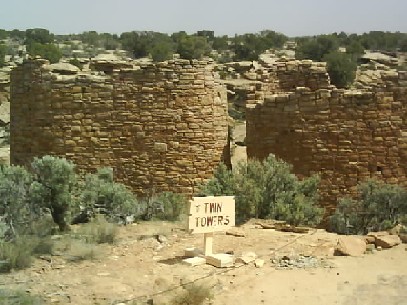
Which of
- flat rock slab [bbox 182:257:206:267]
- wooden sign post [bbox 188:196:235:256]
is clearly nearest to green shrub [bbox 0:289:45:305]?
flat rock slab [bbox 182:257:206:267]

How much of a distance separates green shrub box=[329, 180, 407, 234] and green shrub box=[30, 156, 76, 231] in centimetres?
429

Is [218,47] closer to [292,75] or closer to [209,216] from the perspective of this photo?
[292,75]

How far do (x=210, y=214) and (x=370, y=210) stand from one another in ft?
12.1

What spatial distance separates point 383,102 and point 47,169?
18.8ft

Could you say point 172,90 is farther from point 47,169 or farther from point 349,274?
point 349,274

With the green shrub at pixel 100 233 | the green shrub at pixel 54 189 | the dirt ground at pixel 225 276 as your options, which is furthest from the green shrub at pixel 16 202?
the dirt ground at pixel 225 276

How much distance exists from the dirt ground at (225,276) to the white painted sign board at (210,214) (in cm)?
45

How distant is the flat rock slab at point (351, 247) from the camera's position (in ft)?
26.7

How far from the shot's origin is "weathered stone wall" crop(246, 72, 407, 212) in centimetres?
1123

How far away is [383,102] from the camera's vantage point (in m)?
11.2

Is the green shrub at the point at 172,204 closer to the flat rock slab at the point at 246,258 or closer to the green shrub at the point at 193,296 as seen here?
the flat rock slab at the point at 246,258

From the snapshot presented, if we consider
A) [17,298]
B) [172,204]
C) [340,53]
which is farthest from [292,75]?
[340,53]

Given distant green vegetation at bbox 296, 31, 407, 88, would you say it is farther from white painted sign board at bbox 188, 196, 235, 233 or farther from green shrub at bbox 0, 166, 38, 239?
white painted sign board at bbox 188, 196, 235, 233

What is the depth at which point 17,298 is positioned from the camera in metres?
6.04
